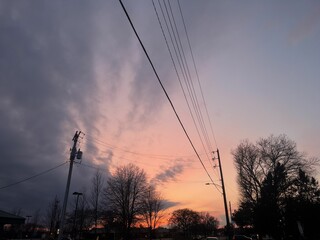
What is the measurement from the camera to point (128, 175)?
50.1 metres

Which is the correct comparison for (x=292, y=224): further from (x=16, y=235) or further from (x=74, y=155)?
(x=16, y=235)

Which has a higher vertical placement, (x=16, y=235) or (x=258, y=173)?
(x=258, y=173)

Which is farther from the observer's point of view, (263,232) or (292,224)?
(263,232)

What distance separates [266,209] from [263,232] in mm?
6705

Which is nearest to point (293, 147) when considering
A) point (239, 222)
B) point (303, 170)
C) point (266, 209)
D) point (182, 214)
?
point (303, 170)

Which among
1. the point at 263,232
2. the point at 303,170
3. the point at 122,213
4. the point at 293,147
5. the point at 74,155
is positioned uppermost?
the point at 293,147

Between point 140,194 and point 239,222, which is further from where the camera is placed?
point 239,222

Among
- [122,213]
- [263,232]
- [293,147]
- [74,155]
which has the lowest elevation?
[263,232]

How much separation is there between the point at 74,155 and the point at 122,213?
82.9 feet

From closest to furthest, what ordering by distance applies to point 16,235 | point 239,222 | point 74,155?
point 74,155 → point 239,222 → point 16,235

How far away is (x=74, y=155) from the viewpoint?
965 inches

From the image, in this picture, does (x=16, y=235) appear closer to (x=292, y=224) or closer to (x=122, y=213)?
(x=122, y=213)

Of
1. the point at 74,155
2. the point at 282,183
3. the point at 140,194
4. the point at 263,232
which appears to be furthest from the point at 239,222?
the point at 74,155

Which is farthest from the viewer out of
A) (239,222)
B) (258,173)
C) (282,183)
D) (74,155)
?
(239,222)
